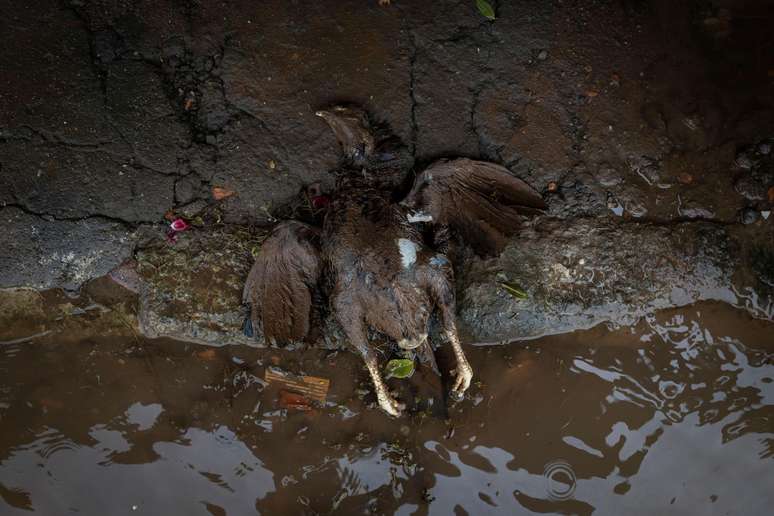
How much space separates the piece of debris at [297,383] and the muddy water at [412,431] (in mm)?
50

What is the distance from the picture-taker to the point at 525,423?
12.2 ft

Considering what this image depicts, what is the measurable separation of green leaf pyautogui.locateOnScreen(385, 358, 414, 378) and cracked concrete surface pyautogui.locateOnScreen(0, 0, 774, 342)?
448 millimetres

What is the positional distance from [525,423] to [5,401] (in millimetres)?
3160

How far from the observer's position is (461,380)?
3.57 meters

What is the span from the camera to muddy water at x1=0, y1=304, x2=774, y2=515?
3674mm

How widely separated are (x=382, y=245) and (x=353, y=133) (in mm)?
769

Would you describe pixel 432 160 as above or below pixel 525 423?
above

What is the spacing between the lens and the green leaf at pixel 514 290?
12.0 ft

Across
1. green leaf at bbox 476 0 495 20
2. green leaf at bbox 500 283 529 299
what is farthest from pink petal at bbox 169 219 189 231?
green leaf at bbox 476 0 495 20

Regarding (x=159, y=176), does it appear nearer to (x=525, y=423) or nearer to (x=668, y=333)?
(x=525, y=423)

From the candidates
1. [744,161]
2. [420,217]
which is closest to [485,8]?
[420,217]

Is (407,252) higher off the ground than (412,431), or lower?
higher

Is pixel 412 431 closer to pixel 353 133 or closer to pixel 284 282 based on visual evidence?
pixel 284 282

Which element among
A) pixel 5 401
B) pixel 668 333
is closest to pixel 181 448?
pixel 5 401
